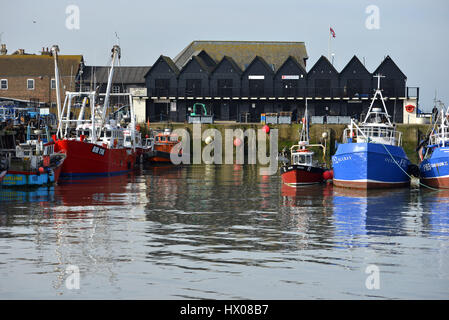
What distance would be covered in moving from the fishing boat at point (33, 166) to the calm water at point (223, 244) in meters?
0.96

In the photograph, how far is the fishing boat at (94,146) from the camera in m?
49.7

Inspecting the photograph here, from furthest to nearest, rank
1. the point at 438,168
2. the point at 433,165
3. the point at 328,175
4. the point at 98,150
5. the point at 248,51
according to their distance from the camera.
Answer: the point at 248,51
the point at 98,150
the point at 328,175
the point at 433,165
the point at 438,168

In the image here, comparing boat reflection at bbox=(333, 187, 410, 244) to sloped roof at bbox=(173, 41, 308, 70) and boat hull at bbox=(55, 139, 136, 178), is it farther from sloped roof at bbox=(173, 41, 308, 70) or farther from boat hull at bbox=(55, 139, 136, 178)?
sloped roof at bbox=(173, 41, 308, 70)

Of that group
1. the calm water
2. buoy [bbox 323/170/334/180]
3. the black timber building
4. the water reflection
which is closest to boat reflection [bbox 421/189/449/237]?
the calm water

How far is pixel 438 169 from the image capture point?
4231 centimetres

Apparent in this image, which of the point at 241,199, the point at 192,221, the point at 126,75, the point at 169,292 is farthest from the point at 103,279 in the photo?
the point at 126,75

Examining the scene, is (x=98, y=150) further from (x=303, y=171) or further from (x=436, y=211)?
(x=436, y=211)

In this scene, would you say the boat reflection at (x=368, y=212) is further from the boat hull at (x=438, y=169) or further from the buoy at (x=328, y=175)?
the buoy at (x=328, y=175)

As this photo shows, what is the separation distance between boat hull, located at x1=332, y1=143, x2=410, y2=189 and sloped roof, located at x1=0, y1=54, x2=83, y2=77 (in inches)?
2349

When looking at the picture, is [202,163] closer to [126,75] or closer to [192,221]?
[126,75]

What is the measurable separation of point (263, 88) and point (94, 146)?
1586 inches

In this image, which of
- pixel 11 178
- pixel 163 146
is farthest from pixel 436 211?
pixel 163 146
